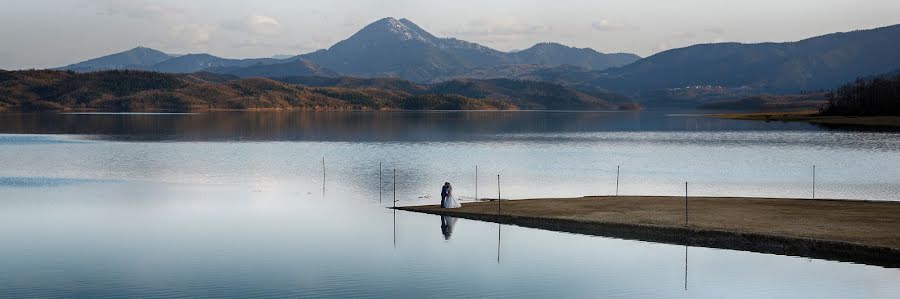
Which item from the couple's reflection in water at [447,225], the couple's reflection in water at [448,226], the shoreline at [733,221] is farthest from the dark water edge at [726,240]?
the couple's reflection in water at [447,225]

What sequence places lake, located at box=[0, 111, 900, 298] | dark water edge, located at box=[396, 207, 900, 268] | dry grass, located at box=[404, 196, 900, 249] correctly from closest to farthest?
lake, located at box=[0, 111, 900, 298]
dark water edge, located at box=[396, 207, 900, 268]
dry grass, located at box=[404, 196, 900, 249]

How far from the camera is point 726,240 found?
37.6 meters

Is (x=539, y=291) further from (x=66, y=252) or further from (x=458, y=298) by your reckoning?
(x=66, y=252)

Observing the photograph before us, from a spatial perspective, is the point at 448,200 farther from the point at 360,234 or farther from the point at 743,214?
the point at 743,214

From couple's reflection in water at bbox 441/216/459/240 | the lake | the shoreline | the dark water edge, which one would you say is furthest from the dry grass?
the lake

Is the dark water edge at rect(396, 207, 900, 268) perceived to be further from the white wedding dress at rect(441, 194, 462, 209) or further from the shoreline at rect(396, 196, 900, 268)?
the white wedding dress at rect(441, 194, 462, 209)

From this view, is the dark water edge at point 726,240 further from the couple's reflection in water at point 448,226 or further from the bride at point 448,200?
the bride at point 448,200

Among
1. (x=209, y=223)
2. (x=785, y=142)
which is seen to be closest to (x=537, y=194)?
(x=209, y=223)

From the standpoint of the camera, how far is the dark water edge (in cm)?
3381

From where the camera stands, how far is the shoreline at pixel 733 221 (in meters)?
35.2

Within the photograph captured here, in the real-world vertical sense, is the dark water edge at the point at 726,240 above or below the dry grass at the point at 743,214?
below

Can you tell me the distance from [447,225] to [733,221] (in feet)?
43.6

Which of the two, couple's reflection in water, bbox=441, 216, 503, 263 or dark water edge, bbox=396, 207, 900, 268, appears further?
couple's reflection in water, bbox=441, 216, 503, 263

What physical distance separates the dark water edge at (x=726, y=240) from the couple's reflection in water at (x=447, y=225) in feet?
4.93
